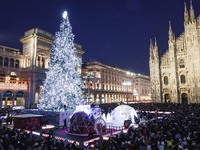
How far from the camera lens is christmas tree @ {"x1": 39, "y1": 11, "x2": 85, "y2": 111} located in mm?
24141

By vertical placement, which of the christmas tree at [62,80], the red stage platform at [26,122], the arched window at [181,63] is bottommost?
the red stage platform at [26,122]

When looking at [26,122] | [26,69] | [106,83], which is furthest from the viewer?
[106,83]

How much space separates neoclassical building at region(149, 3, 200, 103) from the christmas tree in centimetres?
3017

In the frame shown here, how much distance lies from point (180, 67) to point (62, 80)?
35279 millimetres

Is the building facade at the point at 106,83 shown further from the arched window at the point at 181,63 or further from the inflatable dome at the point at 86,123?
the inflatable dome at the point at 86,123

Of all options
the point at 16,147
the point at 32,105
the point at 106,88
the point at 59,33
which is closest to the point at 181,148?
the point at 16,147

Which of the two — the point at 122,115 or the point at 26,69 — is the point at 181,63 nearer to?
the point at 122,115

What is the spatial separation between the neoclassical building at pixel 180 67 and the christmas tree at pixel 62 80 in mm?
30168

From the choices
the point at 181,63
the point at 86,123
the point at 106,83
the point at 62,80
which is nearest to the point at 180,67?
the point at 181,63

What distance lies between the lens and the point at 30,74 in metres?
42.6

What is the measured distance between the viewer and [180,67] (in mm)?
47531

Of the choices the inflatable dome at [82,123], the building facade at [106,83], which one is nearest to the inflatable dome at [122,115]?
the inflatable dome at [82,123]

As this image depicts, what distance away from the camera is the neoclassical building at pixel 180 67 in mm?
43466

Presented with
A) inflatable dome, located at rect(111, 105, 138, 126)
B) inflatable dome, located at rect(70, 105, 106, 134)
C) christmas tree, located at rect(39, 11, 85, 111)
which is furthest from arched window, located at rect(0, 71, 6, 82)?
inflatable dome, located at rect(70, 105, 106, 134)
